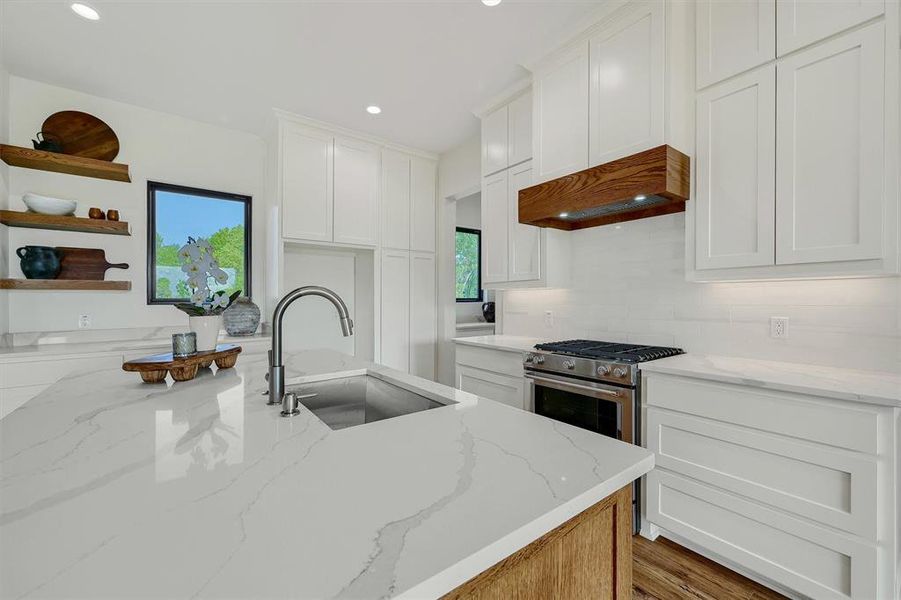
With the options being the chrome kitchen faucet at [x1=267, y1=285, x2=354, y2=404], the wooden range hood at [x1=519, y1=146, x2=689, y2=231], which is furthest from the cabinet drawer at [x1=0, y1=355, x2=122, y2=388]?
the wooden range hood at [x1=519, y1=146, x2=689, y2=231]

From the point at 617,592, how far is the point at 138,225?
3969 millimetres

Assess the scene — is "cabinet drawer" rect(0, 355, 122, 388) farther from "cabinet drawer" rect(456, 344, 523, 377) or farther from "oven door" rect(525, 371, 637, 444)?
"oven door" rect(525, 371, 637, 444)

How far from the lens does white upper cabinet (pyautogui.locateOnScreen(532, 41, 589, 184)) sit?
2.35m

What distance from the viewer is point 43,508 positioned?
58cm

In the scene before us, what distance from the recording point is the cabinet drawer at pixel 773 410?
134cm

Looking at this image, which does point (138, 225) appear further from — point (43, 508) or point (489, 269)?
point (43, 508)

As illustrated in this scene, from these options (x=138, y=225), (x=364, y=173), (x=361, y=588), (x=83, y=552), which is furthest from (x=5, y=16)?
(x=361, y=588)

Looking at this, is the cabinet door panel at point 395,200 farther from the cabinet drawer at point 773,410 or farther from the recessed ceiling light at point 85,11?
the cabinet drawer at point 773,410

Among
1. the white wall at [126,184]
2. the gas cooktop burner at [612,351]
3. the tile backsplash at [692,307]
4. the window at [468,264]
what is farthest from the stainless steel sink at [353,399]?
the window at [468,264]

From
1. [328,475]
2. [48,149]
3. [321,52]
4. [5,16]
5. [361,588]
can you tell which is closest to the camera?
[361,588]

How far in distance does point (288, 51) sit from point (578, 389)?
9.21 ft

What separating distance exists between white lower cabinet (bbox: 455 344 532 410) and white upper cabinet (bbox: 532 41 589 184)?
4.12ft

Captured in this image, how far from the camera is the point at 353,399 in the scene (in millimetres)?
1675

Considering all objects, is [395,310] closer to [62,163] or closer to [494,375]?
[494,375]
